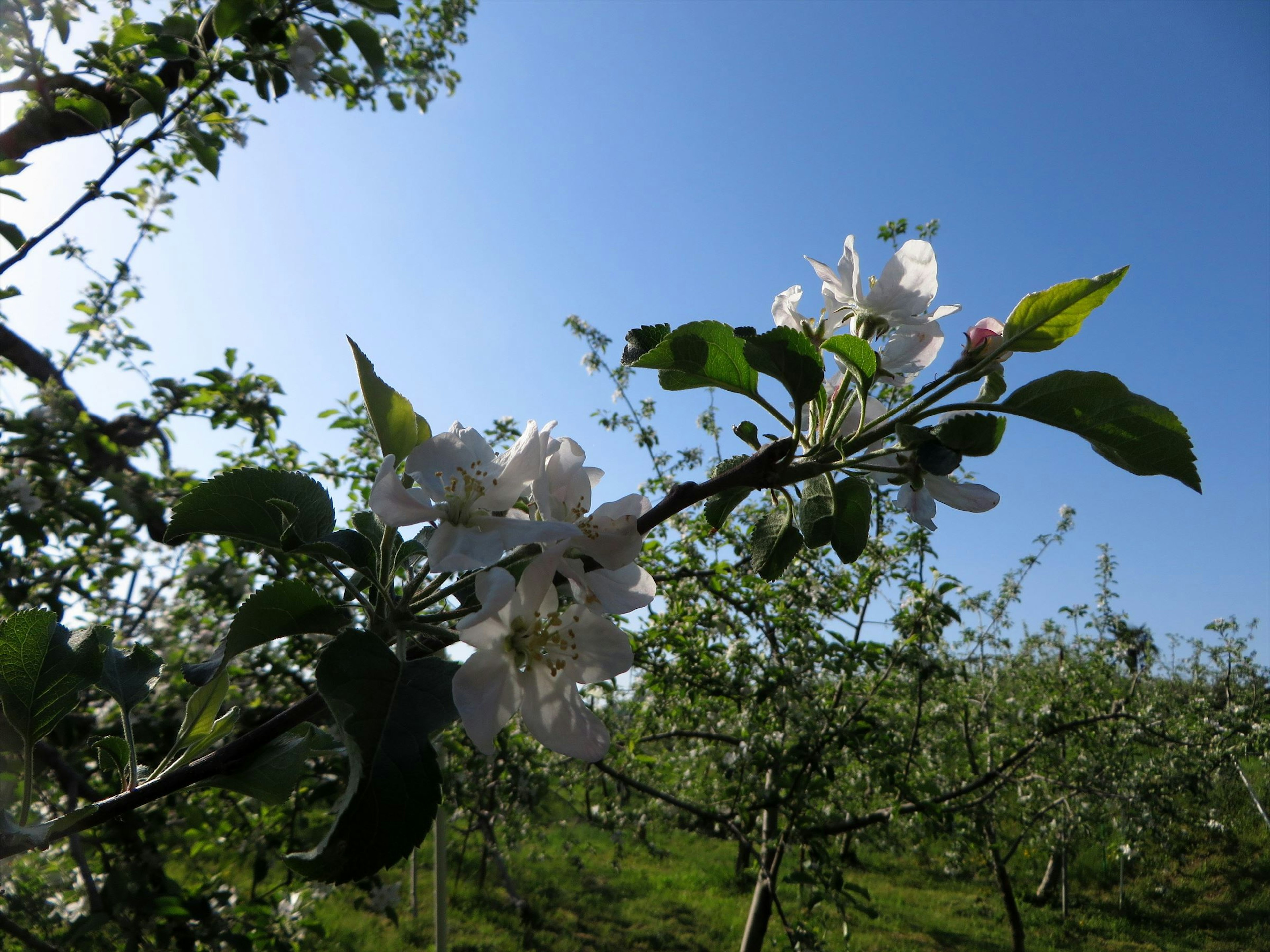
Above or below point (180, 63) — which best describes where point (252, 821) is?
below

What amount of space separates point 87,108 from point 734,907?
27.6ft

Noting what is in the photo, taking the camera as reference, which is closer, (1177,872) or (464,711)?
(464,711)

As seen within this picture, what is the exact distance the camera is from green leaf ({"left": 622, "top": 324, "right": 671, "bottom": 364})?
0.85 metres

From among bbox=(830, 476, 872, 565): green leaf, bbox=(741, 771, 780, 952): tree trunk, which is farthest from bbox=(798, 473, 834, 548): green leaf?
bbox=(741, 771, 780, 952): tree trunk

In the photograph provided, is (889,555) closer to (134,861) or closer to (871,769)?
(871,769)

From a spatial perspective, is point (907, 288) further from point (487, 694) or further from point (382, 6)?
point (382, 6)

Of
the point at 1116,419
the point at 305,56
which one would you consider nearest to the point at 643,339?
the point at 1116,419

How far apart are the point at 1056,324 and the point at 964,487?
0.62 ft

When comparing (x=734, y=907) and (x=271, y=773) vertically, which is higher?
(x=271, y=773)

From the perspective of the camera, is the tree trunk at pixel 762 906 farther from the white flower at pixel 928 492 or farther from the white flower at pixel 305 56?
the white flower at pixel 305 56

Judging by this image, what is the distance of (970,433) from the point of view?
728 mm

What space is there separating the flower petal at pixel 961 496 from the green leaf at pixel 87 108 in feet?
7.02

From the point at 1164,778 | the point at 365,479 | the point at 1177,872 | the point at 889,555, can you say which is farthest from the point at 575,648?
the point at 1177,872

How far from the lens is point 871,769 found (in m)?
4.20
